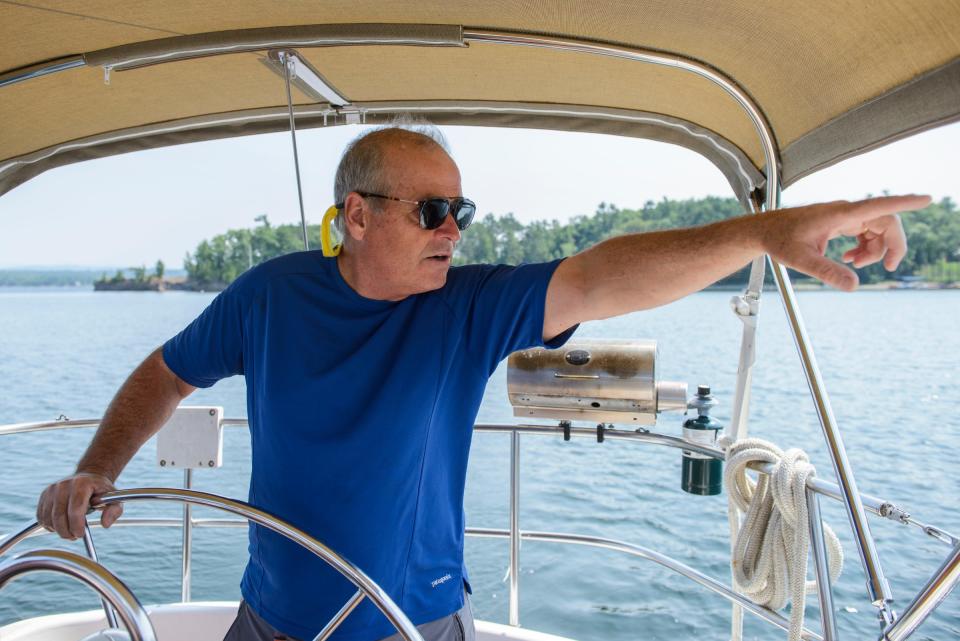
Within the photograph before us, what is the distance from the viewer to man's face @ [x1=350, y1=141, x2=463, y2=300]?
140cm

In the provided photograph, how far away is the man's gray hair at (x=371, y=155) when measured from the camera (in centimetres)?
149

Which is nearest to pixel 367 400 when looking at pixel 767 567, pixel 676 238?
pixel 676 238

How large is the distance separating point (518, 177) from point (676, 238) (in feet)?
89.0

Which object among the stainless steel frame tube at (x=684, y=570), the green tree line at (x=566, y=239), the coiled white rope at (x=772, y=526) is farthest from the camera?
the green tree line at (x=566, y=239)

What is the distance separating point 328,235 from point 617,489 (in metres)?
8.52

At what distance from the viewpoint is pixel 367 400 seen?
1.36 m

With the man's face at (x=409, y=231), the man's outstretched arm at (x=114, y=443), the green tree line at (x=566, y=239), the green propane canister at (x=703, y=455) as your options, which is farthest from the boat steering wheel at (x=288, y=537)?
the green tree line at (x=566, y=239)

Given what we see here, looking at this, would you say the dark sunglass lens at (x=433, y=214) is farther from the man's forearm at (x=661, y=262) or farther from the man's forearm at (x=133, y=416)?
the man's forearm at (x=133, y=416)

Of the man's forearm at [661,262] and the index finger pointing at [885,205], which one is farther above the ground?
the index finger pointing at [885,205]

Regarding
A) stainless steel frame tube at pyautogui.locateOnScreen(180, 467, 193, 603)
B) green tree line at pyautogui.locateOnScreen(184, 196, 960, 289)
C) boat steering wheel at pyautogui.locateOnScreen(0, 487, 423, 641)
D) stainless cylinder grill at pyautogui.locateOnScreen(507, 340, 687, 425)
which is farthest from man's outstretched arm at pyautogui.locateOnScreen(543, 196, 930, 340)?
green tree line at pyautogui.locateOnScreen(184, 196, 960, 289)

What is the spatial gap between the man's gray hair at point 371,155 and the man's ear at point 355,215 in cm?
2

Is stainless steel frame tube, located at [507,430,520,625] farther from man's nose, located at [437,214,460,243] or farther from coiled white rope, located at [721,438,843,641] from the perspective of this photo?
man's nose, located at [437,214,460,243]

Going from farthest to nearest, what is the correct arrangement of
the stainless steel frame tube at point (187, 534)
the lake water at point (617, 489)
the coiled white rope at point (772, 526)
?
the lake water at point (617, 489), the stainless steel frame tube at point (187, 534), the coiled white rope at point (772, 526)

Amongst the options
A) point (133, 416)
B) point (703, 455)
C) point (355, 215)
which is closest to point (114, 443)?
point (133, 416)
